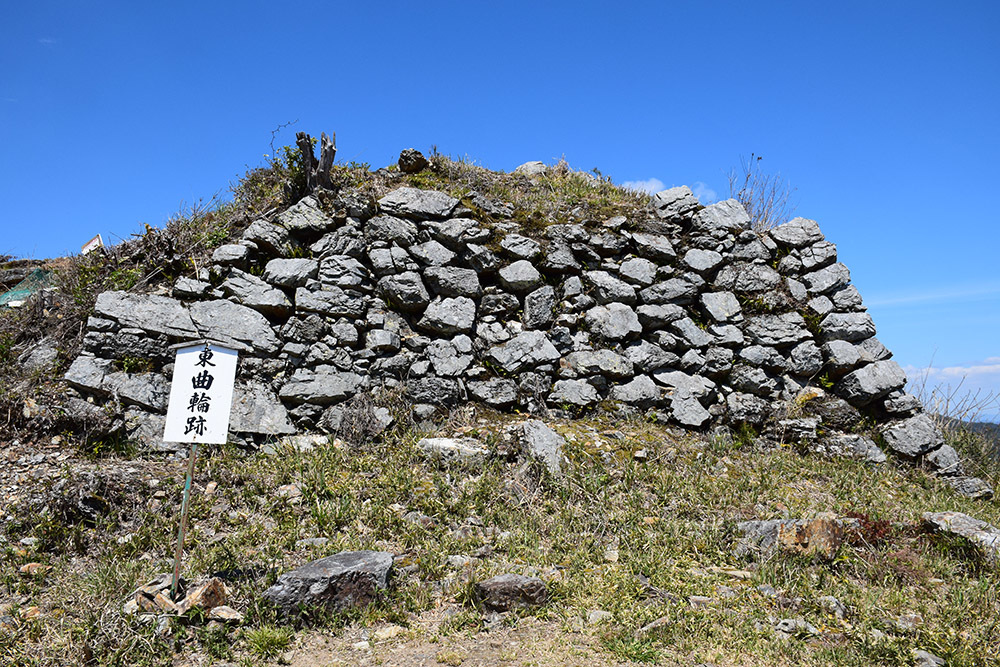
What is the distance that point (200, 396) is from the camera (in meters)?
4.83

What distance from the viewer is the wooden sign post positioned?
4.78m

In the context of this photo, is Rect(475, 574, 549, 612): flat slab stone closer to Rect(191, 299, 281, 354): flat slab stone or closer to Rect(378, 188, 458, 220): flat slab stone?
Rect(191, 299, 281, 354): flat slab stone

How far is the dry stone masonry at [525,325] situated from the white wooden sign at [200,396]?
7.70 ft

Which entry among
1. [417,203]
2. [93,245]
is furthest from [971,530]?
[93,245]

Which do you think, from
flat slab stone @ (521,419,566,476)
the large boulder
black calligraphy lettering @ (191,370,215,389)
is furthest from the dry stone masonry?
black calligraphy lettering @ (191,370,215,389)

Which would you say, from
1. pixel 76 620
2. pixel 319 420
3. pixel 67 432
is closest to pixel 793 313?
pixel 319 420

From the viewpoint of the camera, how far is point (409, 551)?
5355mm

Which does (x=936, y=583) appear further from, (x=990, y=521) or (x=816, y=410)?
(x=816, y=410)

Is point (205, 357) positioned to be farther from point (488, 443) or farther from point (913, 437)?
point (913, 437)

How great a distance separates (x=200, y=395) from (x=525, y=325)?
446 centimetres

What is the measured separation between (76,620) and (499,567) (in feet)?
10.4

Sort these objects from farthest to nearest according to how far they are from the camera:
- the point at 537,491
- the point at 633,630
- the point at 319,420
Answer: the point at 319,420 → the point at 537,491 → the point at 633,630

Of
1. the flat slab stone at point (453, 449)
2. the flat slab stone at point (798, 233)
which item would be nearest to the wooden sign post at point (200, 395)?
the flat slab stone at point (453, 449)

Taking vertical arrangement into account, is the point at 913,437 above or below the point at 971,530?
above
